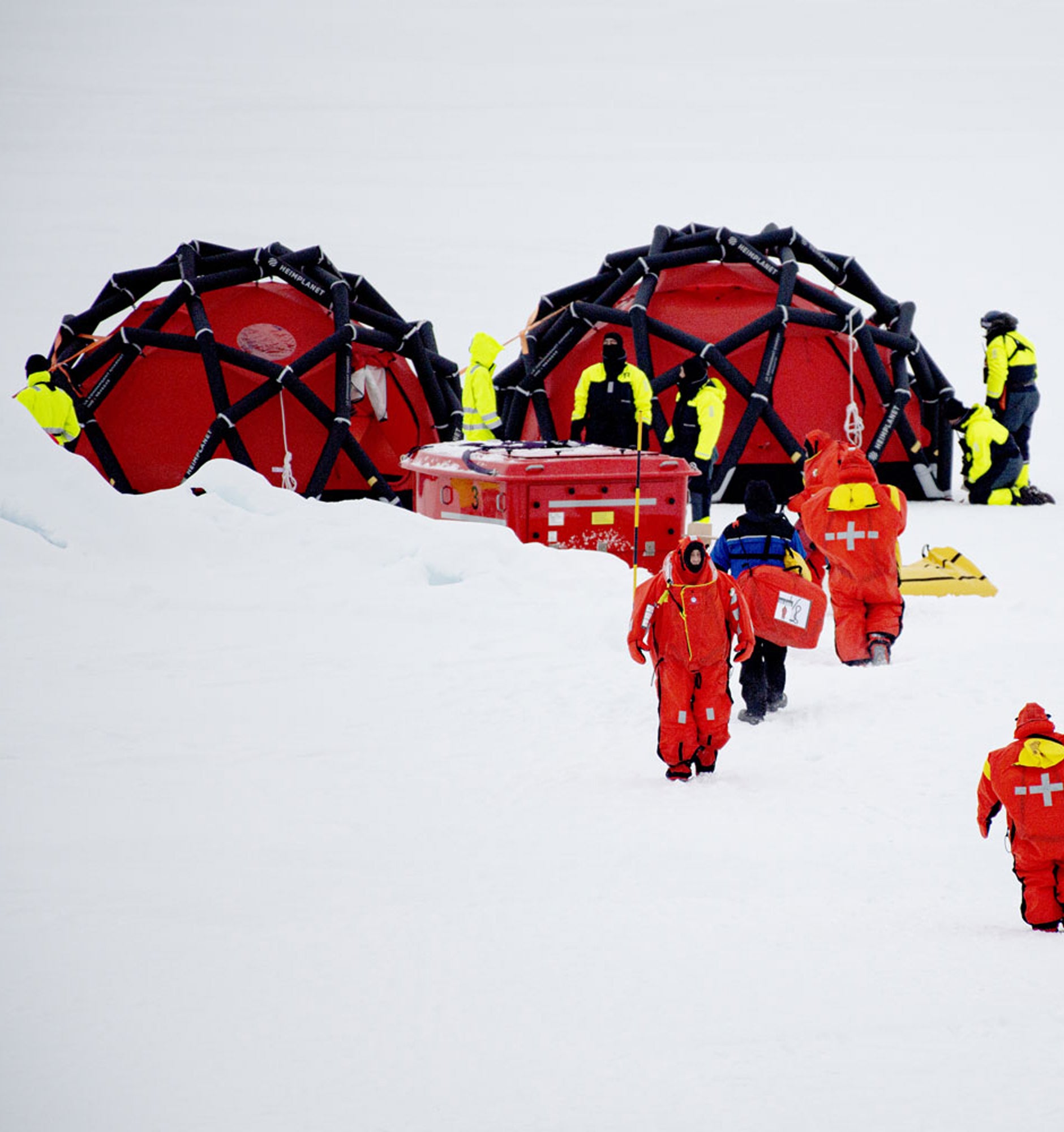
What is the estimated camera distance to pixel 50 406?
1177 cm

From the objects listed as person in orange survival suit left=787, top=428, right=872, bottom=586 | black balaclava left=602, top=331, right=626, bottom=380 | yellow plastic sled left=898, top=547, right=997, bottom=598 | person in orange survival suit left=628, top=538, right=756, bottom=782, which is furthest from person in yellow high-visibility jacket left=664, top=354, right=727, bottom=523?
person in orange survival suit left=628, top=538, right=756, bottom=782

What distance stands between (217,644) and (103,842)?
2747 millimetres

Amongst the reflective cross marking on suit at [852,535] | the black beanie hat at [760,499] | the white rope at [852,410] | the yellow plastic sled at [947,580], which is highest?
the white rope at [852,410]

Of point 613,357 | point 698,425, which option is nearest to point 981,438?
point 698,425

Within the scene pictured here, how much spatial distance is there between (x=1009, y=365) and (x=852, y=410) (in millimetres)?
1646

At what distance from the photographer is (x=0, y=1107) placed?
3.26 metres

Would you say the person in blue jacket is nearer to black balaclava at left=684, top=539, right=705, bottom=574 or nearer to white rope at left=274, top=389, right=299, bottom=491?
black balaclava at left=684, top=539, right=705, bottom=574

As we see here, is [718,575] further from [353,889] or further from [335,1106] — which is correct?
[335,1106]

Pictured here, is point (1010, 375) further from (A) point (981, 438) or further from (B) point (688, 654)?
(B) point (688, 654)

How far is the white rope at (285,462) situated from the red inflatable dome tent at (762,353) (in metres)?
1.96

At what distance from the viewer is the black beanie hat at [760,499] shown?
6.67 meters

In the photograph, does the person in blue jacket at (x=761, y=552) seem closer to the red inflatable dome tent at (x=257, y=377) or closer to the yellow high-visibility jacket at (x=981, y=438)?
the red inflatable dome tent at (x=257, y=377)

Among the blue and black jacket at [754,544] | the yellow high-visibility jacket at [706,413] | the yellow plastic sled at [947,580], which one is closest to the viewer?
the blue and black jacket at [754,544]

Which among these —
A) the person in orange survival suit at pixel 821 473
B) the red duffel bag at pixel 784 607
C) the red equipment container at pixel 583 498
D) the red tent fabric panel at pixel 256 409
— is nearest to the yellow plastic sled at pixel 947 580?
the person in orange survival suit at pixel 821 473
